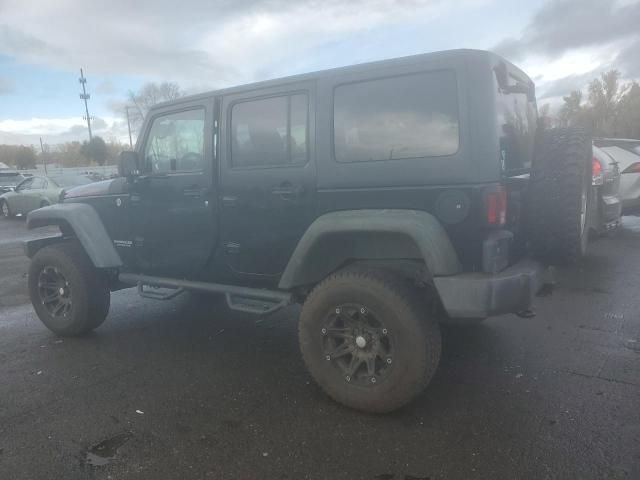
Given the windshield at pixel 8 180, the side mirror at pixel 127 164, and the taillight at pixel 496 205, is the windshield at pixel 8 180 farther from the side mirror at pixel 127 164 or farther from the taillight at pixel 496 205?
the taillight at pixel 496 205

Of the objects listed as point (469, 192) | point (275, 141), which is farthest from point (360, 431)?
point (275, 141)

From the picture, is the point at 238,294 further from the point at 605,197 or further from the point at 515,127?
the point at 605,197

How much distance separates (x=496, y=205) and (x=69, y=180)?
15.4 meters

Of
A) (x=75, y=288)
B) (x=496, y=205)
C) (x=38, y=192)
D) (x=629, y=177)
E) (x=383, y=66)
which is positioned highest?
(x=383, y=66)

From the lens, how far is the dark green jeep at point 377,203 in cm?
288

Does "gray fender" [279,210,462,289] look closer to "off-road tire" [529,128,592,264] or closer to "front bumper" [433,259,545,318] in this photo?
"front bumper" [433,259,545,318]

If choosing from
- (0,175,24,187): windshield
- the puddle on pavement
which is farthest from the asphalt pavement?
(0,175,24,187): windshield

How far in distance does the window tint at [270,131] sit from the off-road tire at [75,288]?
1.93m

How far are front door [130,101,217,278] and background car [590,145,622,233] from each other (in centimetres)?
385

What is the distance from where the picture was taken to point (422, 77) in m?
3.00

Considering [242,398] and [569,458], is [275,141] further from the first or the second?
[569,458]

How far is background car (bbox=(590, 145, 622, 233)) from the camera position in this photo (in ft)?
17.5

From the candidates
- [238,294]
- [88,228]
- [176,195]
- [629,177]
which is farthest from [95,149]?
[238,294]

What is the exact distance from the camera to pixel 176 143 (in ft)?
13.8
